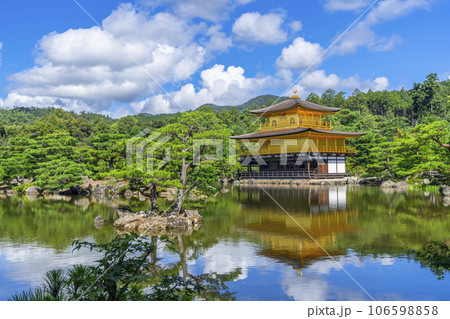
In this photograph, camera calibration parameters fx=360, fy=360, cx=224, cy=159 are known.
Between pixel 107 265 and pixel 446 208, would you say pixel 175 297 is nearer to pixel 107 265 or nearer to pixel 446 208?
pixel 107 265

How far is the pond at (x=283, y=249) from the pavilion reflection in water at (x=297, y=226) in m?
0.03

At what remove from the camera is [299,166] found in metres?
40.2

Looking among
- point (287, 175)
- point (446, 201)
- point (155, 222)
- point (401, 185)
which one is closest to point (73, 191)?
point (155, 222)

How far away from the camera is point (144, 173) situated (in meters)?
14.6

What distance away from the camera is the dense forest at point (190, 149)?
15.3m

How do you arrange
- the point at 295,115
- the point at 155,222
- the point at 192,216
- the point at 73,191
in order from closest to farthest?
the point at 155,222 < the point at 192,216 < the point at 73,191 < the point at 295,115

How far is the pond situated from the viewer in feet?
23.8

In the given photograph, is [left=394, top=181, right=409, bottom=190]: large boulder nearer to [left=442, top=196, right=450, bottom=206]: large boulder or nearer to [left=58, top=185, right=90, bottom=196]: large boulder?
[left=442, top=196, right=450, bottom=206]: large boulder

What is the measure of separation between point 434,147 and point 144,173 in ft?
54.7

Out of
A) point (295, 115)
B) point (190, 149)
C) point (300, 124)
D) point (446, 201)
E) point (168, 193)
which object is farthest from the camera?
point (295, 115)

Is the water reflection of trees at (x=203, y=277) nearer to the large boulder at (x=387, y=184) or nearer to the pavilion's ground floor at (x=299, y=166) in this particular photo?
the large boulder at (x=387, y=184)

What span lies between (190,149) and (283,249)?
672cm

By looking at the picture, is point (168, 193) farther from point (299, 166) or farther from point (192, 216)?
point (299, 166)

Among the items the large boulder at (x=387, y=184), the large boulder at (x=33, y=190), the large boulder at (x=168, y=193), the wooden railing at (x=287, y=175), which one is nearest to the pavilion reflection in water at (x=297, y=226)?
the large boulder at (x=168, y=193)
